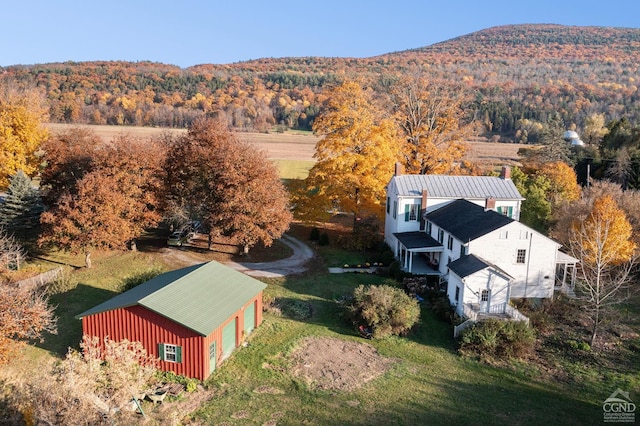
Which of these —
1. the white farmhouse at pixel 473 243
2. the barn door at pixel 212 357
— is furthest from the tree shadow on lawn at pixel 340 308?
the barn door at pixel 212 357

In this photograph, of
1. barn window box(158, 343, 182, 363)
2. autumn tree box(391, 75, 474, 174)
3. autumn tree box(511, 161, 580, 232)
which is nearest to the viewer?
barn window box(158, 343, 182, 363)

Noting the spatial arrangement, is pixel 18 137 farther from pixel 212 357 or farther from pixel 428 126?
pixel 428 126

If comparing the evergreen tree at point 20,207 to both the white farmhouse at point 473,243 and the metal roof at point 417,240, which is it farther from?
the white farmhouse at point 473,243

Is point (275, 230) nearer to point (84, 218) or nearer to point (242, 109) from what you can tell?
point (84, 218)

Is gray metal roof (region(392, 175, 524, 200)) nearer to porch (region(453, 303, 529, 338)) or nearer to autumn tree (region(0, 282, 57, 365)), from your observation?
porch (region(453, 303, 529, 338))

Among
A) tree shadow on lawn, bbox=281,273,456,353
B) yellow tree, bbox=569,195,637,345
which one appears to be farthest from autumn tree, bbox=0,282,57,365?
yellow tree, bbox=569,195,637,345

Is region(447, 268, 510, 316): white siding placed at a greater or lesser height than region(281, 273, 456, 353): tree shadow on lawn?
greater

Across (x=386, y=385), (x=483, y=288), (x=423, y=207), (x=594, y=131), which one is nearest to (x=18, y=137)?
(x=423, y=207)
